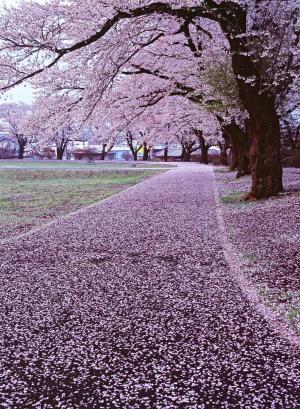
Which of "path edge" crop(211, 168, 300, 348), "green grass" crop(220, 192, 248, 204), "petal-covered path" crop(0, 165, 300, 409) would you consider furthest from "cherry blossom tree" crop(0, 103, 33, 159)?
"petal-covered path" crop(0, 165, 300, 409)

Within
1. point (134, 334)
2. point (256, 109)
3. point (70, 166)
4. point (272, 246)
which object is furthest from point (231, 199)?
point (70, 166)

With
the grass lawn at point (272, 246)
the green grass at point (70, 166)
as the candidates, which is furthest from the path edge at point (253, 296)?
the green grass at point (70, 166)

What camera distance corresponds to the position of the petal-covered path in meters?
3.02

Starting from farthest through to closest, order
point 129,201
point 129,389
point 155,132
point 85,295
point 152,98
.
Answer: point 155,132, point 152,98, point 129,201, point 85,295, point 129,389

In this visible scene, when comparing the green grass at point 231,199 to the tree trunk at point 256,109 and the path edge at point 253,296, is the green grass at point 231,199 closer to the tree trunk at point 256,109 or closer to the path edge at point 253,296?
the tree trunk at point 256,109

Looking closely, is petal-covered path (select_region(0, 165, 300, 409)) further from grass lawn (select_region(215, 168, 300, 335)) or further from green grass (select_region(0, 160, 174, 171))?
green grass (select_region(0, 160, 174, 171))

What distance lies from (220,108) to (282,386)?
1840 cm

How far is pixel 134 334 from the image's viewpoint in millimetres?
4090

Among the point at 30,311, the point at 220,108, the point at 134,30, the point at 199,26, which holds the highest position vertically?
the point at 199,26

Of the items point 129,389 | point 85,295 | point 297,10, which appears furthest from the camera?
point 297,10

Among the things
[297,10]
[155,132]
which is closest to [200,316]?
[297,10]

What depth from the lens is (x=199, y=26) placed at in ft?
67.9

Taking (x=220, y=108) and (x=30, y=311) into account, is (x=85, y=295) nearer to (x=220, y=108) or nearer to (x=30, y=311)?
(x=30, y=311)

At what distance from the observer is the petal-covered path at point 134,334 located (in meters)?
3.02
